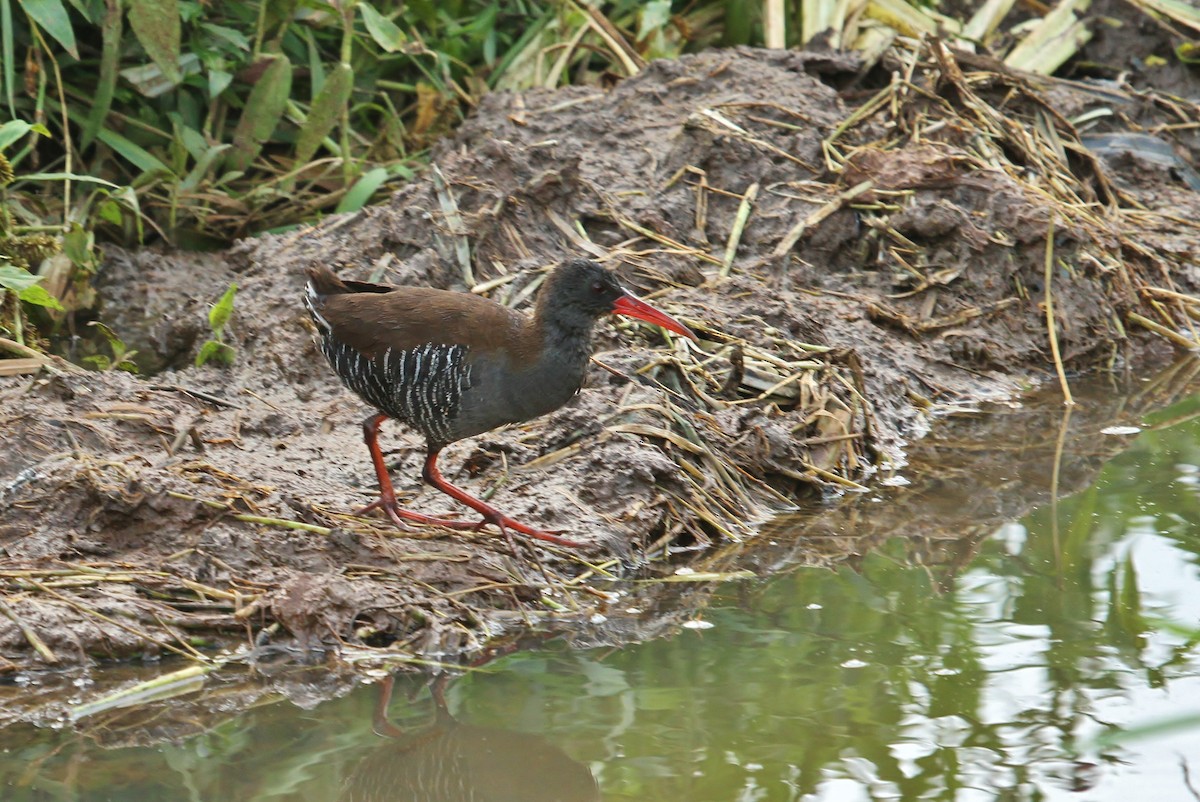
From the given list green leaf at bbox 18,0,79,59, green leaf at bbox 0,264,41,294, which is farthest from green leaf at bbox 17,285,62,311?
green leaf at bbox 18,0,79,59

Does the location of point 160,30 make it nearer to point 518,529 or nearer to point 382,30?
point 382,30

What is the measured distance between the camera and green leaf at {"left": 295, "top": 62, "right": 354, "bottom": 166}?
7.04 meters

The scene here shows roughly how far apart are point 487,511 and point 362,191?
2825 millimetres

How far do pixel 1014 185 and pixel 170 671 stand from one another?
15.4ft

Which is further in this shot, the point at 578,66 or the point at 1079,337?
the point at 578,66

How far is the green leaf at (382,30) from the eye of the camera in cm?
718

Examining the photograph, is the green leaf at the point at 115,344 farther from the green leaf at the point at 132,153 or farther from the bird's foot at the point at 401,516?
the bird's foot at the point at 401,516

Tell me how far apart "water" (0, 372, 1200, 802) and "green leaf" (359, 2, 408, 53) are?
11.6 feet

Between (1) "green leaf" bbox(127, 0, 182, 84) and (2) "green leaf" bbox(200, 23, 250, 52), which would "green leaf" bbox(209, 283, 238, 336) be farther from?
(2) "green leaf" bbox(200, 23, 250, 52)

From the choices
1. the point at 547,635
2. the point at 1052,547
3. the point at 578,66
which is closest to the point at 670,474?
the point at 547,635

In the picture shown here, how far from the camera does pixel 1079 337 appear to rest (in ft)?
22.6

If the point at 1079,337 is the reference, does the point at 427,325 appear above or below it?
above

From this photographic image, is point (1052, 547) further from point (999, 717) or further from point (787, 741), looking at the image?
point (787, 741)

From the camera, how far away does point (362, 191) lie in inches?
281
